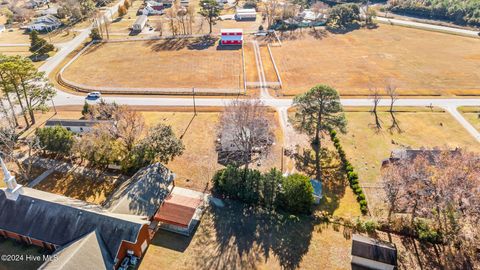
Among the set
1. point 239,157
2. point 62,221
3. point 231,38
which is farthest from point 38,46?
point 62,221

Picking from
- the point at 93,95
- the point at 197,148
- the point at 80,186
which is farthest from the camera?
the point at 93,95

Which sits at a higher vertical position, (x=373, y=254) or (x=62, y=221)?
(x=62, y=221)

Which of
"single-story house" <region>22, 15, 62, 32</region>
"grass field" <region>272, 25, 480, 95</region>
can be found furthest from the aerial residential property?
"single-story house" <region>22, 15, 62, 32</region>

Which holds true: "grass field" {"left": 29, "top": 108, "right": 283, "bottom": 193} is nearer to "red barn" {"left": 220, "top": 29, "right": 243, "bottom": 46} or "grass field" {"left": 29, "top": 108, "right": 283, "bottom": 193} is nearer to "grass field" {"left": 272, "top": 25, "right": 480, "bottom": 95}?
"grass field" {"left": 272, "top": 25, "right": 480, "bottom": 95}

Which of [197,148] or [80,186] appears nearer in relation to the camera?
[80,186]

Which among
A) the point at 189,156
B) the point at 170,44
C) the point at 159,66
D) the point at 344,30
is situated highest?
the point at 344,30

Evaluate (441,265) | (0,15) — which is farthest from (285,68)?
(0,15)

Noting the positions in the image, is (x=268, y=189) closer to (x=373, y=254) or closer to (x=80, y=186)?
(x=373, y=254)
